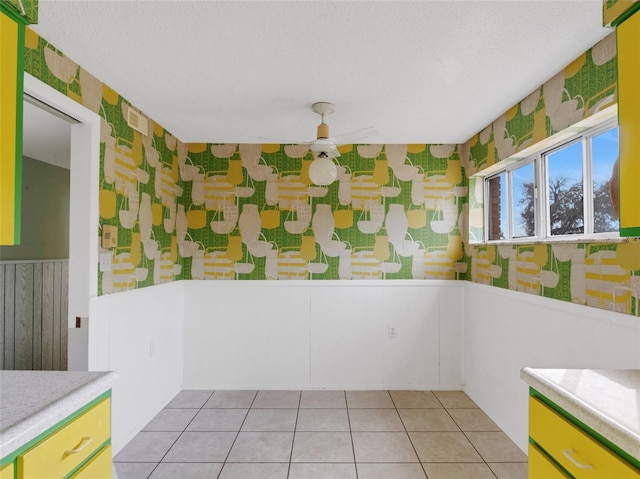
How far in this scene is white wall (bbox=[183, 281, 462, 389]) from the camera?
361 centimetres

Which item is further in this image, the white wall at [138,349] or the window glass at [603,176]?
the white wall at [138,349]

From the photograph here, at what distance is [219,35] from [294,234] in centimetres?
210

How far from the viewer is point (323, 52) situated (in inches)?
78.7

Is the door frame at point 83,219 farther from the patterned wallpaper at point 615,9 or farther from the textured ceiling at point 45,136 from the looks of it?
the patterned wallpaper at point 615,9

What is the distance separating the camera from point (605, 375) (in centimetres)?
127

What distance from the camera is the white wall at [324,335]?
3607 mm

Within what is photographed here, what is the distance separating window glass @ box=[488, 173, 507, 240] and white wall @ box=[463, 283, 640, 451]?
54cm

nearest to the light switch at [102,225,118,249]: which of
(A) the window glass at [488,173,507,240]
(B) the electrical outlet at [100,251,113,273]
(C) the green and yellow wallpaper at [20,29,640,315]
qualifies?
(B) the electrical outlet at [100,251,113,273]

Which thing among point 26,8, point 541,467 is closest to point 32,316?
point 26,8

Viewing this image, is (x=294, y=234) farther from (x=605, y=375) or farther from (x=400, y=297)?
(x=605, y=375)

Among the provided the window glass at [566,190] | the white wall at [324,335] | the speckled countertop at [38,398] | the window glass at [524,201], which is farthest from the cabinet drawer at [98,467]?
the window glass at [524,201]

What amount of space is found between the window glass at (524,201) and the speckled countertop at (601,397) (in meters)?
1.72

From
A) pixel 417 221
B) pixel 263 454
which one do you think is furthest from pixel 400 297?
pixel 263 454

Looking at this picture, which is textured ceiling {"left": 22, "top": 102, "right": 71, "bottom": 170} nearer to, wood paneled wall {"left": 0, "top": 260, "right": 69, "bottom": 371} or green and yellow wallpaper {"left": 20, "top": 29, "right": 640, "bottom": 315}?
green and yellow wallpaper {"left": 20, "top": 29, "right": 640, "bottom": 315}
